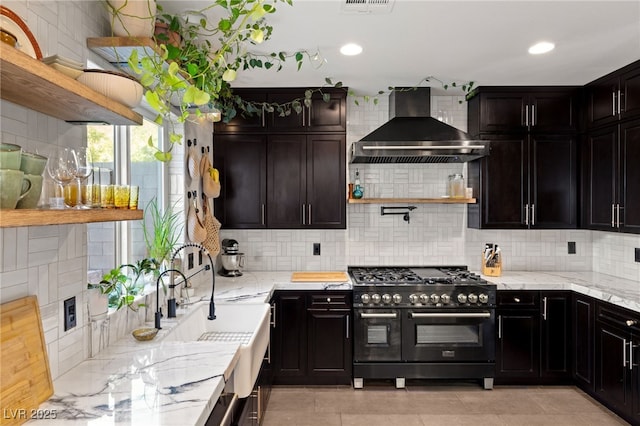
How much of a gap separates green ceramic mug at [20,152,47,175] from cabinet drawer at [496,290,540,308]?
3.28m

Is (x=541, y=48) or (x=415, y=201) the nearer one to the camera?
(x=541, y=48)

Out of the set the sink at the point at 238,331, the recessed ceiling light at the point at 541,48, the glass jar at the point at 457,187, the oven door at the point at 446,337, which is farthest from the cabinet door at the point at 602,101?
the sink at the point at 238,331

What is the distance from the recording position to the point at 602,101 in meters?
3.36

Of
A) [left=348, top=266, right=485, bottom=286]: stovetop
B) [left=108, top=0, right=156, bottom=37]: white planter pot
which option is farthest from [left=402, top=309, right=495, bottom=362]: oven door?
[left=108, top=0, right=156, bottom=37]: white planter pot

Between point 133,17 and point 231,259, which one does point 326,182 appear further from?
point 133,17

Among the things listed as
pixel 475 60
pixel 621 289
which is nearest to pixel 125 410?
pixel 475 60

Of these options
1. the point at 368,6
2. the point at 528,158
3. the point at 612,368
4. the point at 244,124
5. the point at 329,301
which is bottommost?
the point at 612,368

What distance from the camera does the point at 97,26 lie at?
1805 millimetres

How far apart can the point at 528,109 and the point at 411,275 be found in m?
1.89

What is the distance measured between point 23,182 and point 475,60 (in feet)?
9.79

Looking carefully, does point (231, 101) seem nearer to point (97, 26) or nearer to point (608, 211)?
A: point (97, 26)

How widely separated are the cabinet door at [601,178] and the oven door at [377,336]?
6.37ft

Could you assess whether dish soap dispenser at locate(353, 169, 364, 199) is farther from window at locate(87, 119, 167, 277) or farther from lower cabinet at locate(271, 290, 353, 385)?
window at locate(87, 119, 167, 277)

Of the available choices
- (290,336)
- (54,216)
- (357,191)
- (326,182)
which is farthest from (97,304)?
(357,191)
